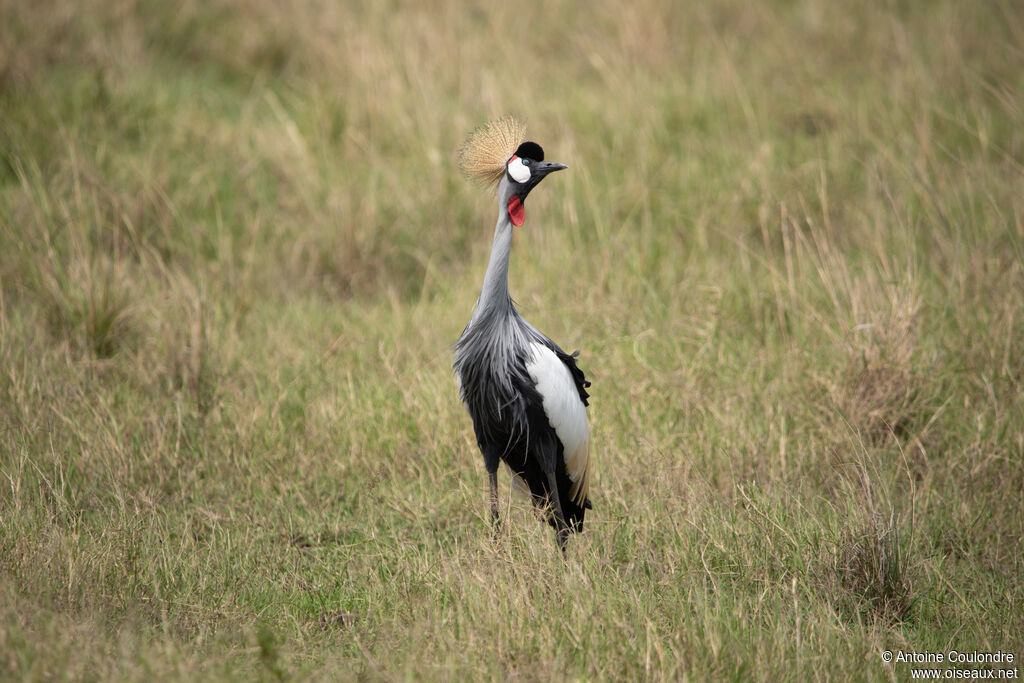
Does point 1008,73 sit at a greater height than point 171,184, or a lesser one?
greater

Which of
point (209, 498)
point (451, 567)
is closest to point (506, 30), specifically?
point (209, 498)

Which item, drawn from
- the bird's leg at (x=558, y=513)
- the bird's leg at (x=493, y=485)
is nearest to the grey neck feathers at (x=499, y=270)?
the bird's leg at (x=493, y=485)

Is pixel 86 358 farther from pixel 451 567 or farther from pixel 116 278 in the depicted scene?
pixel 451 567

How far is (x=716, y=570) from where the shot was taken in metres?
3.02

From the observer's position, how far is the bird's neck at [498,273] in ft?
9.32

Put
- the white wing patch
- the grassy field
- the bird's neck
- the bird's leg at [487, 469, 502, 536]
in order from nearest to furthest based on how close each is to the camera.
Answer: the grassy field
the bird's neck
the white wing patch
the bird's leg at [487, 469, 502, 536]

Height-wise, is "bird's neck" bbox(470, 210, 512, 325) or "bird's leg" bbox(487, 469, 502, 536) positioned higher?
"bird's neck" bbox(470, 210, 512, 325)

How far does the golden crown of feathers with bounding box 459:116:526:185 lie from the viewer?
9.95ft

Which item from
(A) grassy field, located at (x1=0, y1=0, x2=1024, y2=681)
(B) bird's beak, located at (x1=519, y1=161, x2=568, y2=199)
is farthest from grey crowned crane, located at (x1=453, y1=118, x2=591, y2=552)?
(A) grassy field, located at (x1=0, y1=0, x2=1024, y2=681)

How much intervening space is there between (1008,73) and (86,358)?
624 cm

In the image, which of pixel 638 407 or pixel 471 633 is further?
pixel 638 407

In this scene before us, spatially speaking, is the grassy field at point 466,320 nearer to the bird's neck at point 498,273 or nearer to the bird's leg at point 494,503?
the bird's leg at point 494,503

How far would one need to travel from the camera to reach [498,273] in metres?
2.87

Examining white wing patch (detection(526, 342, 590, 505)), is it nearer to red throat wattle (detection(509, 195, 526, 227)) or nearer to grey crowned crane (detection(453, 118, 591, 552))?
grey crowned crane (detection(453, 118, 591, 552))
